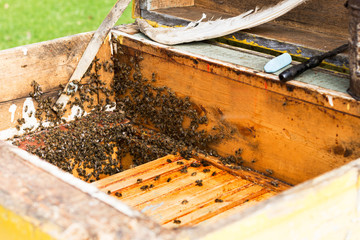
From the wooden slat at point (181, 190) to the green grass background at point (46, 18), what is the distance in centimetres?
563

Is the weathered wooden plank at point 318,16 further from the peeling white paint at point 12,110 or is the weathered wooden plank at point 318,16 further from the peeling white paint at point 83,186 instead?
the peeling white paint at point 83,186

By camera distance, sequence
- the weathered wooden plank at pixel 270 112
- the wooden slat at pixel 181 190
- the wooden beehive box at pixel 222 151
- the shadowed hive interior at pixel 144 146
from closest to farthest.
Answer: the wooden beehive box at pixel 222 151, the weathered wooden plank at pixel 270 112, the wooden slat at pixel 181 190, the shadowed hive interior at pixel 144 146

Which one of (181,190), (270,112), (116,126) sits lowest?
(181,190)

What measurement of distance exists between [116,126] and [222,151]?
804 millimetres

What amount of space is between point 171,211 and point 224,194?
1.03ft

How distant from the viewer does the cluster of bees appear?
3079 millimetres

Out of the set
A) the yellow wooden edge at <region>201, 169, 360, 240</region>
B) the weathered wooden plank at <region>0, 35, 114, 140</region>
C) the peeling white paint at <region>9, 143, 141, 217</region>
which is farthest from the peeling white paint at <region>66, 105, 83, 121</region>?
the yellow wooden edge at <region>201, 169, 360, 240</region>

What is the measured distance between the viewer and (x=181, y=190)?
2.78 meters

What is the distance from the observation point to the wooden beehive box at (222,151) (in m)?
1.48

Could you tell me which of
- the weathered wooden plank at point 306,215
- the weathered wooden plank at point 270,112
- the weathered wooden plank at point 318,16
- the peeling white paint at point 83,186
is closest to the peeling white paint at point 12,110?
the weathered wooden plank at point 270,112

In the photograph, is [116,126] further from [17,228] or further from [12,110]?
[17,228]

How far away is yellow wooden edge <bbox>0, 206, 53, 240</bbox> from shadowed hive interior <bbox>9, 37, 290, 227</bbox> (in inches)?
39.4

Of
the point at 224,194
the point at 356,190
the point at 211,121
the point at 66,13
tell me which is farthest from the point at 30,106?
the point at 66,13

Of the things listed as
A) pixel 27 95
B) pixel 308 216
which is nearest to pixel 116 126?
pixel 27 95
